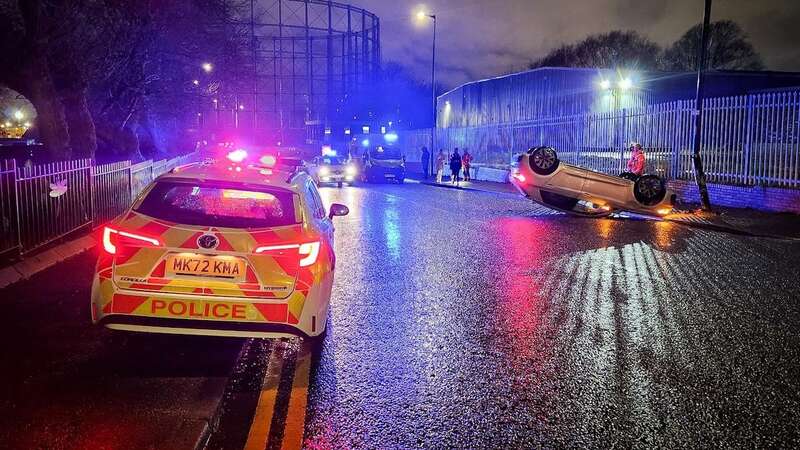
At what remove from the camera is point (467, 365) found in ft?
18.1

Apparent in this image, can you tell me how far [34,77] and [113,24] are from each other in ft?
15.5

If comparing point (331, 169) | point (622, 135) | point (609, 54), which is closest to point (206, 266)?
point (622, 135)

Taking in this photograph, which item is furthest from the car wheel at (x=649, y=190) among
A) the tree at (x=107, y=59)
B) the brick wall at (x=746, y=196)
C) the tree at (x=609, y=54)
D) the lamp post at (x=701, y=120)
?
the tree at (x=609, y=54)

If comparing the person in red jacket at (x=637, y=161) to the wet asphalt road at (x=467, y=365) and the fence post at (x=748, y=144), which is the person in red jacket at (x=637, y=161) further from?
the wet asphalt road at (x=467, y=365)

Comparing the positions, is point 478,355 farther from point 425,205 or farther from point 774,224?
point 425,205

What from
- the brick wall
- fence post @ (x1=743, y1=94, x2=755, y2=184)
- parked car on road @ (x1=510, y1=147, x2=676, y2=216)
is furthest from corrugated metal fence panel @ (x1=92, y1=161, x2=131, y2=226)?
fence post @ (x1=743, y1=94, x2=755, y2=184)

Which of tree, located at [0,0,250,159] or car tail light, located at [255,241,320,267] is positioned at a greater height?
tree, located at [0,0,250,159]

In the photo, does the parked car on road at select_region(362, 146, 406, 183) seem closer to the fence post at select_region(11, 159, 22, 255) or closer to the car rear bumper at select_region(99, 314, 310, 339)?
the fence post at select_region(11, 159, 22, 255)

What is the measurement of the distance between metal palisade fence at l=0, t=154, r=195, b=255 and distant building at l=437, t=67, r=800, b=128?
23.0 m

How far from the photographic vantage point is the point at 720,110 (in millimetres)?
19156

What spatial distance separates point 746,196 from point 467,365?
14.8 m

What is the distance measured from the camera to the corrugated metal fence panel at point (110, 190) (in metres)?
13.2

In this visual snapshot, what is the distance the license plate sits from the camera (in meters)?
5.13

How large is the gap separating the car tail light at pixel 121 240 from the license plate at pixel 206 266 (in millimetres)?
188
